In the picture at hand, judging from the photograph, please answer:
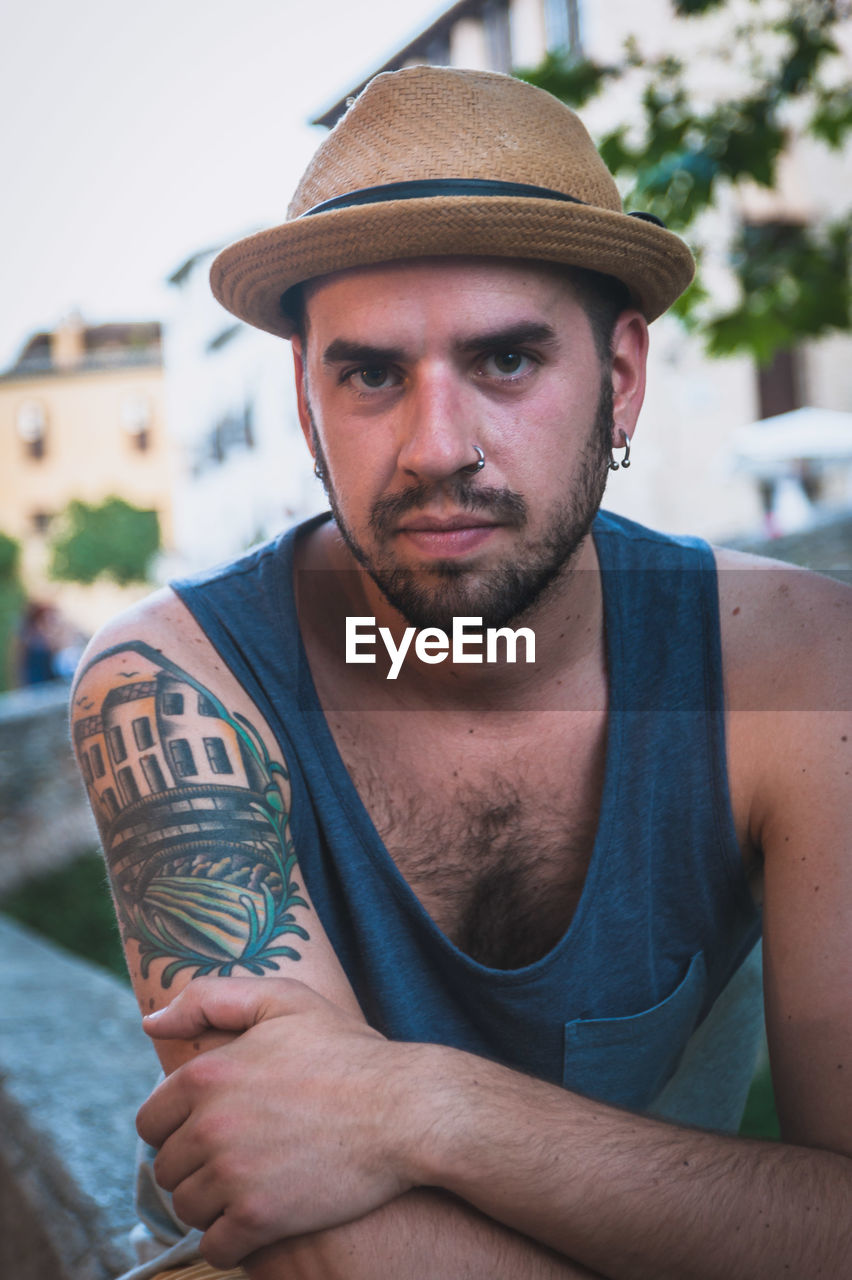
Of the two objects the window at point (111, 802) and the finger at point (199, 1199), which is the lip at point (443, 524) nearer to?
the window at point (111, 802)

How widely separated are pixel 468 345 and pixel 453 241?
0.49ft

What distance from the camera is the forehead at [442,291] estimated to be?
182cm

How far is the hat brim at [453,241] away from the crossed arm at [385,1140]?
82 cm

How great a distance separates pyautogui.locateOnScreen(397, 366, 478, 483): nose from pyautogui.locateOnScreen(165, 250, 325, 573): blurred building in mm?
21906

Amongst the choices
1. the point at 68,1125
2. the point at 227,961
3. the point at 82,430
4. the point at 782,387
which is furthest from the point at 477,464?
the point at 82,430

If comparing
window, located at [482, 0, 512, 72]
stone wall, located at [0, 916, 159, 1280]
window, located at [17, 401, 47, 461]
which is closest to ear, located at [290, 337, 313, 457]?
stone wall, located at [0, 916, 159, 1280]

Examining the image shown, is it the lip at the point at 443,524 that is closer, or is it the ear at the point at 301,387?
the lip at the point at 443,524

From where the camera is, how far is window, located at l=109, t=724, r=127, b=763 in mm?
1827

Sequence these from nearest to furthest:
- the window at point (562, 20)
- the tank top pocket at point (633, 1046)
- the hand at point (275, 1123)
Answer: the hand at point (275, 1123), the tank top pocket at point (633, 1046), the window at point (562, 20)

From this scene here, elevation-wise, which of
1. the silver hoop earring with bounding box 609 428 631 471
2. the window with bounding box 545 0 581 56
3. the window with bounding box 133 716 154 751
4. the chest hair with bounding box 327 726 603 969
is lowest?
the chest hair with bounding box 327 726 603 969

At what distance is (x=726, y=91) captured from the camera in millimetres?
4008

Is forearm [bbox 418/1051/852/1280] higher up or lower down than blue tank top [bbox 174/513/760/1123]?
lower down

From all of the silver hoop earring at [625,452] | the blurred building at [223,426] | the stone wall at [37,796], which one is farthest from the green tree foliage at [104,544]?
the silver hoop earring at [625,452]

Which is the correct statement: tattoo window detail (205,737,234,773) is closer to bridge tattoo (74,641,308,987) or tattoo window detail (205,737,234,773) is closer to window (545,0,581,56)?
bridge tattoo (74,641,308,987)
